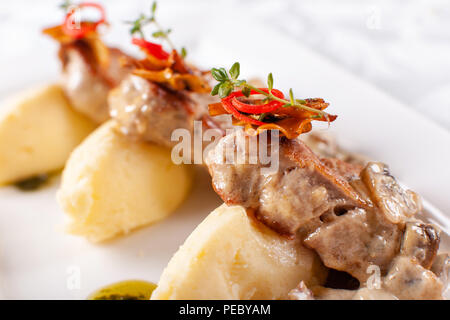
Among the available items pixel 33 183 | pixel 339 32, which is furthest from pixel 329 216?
pixel 339 32

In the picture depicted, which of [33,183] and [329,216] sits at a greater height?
[329,216]

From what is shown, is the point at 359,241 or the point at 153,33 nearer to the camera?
the point at 359,241

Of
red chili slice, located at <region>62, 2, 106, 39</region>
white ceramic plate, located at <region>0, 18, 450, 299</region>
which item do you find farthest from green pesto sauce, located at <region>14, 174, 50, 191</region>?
red chili slice, located at <region>62, 2, 106, 39</region>

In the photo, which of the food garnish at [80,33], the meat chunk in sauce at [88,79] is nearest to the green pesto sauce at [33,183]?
Result: the meat chunk in sauce at [88,79]

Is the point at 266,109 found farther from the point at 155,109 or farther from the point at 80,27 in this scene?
the point at 80,27

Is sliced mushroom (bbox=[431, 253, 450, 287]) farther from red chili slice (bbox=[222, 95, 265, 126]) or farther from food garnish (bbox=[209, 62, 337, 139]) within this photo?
red chili slice (bbox=[222, 95, 265, 126])

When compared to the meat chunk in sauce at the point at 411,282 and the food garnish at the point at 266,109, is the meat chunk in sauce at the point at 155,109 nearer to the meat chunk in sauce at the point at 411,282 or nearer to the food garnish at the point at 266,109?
the food garnish at the point at 266,109

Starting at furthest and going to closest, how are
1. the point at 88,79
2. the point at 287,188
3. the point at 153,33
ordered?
the point at 88,79 → the point at 153,33 → the point at 287,188
